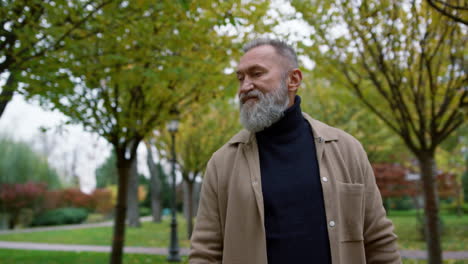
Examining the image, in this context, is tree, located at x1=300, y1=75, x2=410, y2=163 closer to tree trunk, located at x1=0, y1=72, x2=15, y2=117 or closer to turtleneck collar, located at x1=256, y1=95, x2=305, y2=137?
tree trunk, located at x1=0, y1=72, x2=15, y2=117

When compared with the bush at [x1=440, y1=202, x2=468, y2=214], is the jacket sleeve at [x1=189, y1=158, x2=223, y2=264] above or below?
above

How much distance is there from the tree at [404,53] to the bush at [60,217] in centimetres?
2451

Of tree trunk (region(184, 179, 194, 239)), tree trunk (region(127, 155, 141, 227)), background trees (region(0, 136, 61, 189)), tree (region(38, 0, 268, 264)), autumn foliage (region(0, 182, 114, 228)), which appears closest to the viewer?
tree (region(38, 0, 268, 264))

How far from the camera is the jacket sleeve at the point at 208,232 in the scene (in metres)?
1.95

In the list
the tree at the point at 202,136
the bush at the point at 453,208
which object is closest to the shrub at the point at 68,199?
the tree at the point at 202,136

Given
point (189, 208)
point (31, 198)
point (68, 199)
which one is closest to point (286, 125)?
point (189, 208)

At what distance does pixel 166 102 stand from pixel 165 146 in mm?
10199

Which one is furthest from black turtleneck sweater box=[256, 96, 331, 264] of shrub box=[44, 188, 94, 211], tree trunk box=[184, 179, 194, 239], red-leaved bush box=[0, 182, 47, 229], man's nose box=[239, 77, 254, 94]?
shrub box=[44, 188, 94, 211]

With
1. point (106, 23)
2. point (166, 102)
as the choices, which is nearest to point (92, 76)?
point (106, 23)

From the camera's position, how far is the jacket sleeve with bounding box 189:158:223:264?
195 centimetres

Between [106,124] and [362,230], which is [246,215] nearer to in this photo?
[362,230]

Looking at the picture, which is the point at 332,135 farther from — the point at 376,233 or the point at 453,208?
the point at 453,208

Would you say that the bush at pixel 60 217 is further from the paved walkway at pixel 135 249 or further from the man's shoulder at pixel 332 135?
the man's shoulder at pixel 332 135

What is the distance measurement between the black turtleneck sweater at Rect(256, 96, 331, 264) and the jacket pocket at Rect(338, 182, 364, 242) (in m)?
0.10
